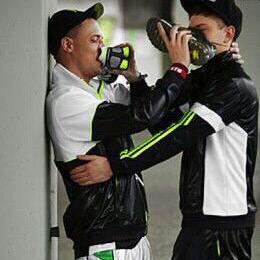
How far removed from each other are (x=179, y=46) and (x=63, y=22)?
44 centimetres

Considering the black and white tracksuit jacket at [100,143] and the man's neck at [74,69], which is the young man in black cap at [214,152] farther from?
the man's neck at [74,69]

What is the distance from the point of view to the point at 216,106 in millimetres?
2143

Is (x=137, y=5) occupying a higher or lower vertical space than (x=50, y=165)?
higher

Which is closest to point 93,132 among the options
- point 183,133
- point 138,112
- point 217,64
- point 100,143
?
point 100,143

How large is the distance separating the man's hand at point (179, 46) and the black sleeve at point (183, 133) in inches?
5.8

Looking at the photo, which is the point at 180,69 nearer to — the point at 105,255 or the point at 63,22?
the point at 63,22

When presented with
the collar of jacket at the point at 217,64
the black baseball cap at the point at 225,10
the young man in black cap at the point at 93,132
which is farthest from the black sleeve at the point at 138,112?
the black baseball cap at the point at 225,10

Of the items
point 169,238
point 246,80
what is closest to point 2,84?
point 246,80

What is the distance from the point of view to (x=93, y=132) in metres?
2.15

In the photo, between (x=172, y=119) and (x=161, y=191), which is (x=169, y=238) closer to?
(x=161, y=191)

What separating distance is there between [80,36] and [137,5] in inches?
201

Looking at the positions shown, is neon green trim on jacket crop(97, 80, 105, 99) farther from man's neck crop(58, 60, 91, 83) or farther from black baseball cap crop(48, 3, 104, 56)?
black baseball cap crop(48, 3, 104, 56)

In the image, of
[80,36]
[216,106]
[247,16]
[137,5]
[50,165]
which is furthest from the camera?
[137,5]

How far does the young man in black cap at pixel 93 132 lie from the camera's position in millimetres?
2113
